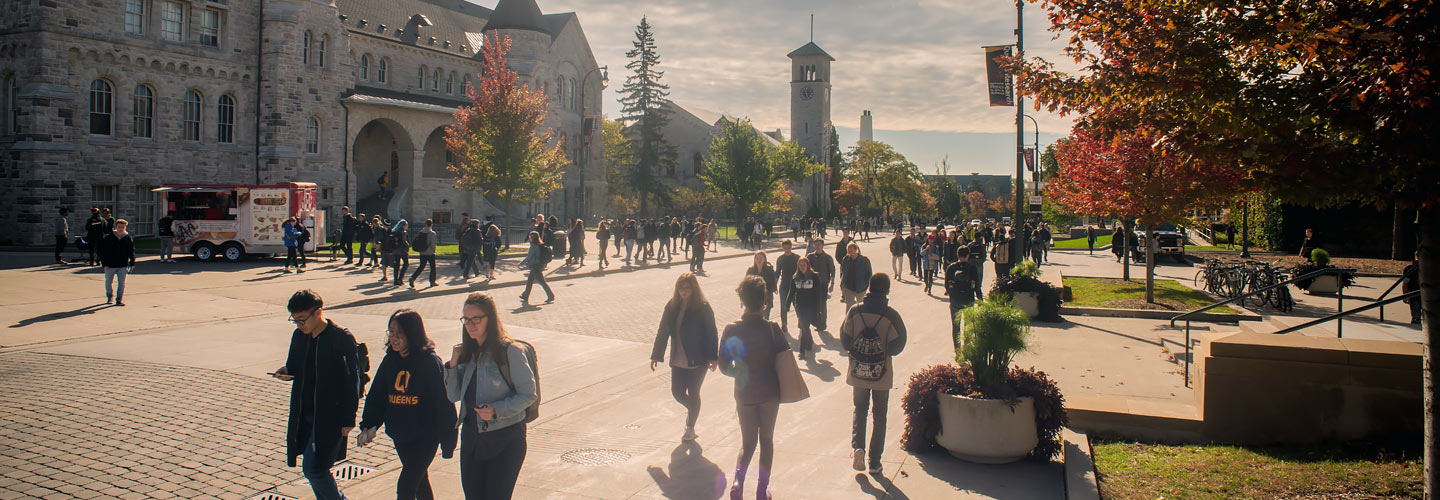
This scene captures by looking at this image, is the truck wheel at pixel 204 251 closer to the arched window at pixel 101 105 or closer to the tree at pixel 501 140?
the arched window at pixel 101 105

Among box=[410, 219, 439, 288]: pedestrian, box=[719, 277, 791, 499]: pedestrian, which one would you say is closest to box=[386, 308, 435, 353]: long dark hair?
box=[719, 277, 791, 499]: pedestrian

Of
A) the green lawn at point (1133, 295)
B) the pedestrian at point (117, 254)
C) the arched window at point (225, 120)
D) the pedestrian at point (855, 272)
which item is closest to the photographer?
the pedestrian at point (855, 272)

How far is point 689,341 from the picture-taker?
7.11 m

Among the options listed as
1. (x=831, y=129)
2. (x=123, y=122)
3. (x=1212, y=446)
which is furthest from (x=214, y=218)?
(x=831, y=129)

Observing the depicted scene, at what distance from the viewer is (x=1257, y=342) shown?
698 cm

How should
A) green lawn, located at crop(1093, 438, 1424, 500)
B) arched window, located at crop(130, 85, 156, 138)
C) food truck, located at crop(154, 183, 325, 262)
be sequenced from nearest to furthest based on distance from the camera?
green lawn, located at crop(1093, 438, 1424, 500)
food truck, located at crop(154, 183, 325, 262)
arched window, located at crop(130, 85, 156, 138)

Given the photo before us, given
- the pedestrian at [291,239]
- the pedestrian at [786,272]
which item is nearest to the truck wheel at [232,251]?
the pedestrian at [291,239]

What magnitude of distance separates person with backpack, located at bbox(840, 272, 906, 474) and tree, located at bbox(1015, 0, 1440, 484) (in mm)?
2206

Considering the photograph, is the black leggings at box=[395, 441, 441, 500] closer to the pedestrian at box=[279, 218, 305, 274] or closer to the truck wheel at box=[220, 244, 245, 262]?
the pedestrian at box=[279, 218, 305, 274]

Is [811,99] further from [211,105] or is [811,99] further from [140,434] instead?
[140,434]

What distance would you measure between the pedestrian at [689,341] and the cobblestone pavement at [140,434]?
2493 mm

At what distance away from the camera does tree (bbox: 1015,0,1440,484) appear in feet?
14.6

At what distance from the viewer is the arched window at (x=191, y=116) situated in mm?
34156

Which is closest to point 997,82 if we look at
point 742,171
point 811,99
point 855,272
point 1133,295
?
point 1133,295
